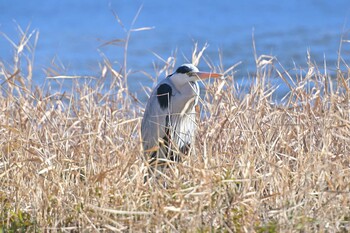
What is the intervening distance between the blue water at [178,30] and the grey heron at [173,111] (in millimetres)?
5557

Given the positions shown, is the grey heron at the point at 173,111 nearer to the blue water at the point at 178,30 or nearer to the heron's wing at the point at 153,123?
the heron's wing at the point at 153,123

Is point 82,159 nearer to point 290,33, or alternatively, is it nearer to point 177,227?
point 177,227

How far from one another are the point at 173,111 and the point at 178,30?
1163cm

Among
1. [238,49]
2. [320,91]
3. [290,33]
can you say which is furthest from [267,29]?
[320,91]

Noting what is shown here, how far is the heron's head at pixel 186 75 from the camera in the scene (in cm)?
493

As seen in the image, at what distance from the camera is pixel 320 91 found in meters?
5.11

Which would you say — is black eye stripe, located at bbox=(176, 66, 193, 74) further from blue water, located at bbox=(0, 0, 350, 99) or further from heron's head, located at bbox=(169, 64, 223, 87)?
blue water, located at bbox=(0, 0, 350, 99)

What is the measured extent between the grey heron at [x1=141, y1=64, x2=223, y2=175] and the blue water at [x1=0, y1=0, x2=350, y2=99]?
556 cm

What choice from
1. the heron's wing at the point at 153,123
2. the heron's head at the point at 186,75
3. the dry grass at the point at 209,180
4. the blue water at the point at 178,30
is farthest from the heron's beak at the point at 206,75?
the blue water at the point at 178,30

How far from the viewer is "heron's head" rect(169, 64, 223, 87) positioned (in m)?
4.93

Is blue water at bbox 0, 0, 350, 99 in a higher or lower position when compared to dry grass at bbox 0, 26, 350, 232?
higher

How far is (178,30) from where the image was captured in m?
16.8

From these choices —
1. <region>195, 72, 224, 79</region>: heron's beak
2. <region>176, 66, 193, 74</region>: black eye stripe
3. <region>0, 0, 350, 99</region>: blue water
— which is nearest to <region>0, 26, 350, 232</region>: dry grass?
<region>195, 72, 224, 79</region>: heron's beak

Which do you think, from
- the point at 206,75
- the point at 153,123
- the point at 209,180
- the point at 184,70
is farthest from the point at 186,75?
the point at 209,180
